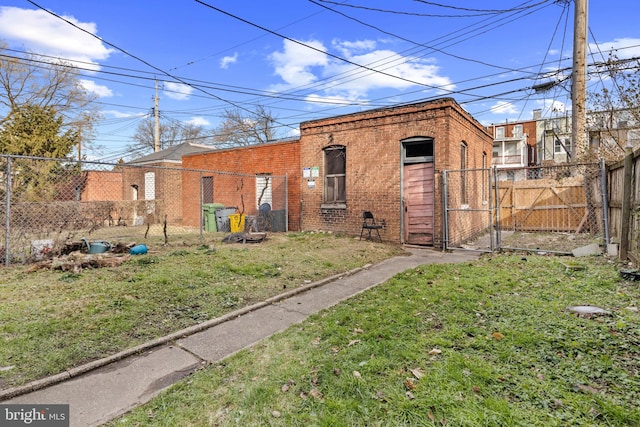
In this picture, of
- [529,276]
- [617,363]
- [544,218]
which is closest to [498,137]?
[544,218]

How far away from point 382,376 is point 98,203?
1838cm

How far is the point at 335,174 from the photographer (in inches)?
471

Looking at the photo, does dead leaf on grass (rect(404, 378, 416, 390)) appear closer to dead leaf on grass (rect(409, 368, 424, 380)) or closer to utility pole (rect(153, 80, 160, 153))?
dead leaf on grass (rect(409, 368, 424, 380))

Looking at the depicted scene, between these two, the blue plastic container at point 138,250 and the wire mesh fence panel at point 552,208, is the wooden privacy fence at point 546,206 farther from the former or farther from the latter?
the blue plastic container at point 138,250

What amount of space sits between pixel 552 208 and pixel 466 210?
7.08 metres

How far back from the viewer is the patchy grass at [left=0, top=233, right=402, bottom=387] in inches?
134

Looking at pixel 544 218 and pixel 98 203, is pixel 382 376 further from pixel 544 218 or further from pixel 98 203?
pixel 98 203

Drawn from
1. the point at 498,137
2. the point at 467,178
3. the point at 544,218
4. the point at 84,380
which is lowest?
the point at 84,380

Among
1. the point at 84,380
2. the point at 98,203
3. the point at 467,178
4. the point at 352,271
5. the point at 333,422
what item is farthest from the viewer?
the point at 98,203

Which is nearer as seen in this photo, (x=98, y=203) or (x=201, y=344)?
(x=201, y=344)

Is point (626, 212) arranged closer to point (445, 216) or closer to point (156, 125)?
point (445, 216)

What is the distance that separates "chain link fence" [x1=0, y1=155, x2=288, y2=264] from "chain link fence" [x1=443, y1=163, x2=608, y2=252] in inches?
252

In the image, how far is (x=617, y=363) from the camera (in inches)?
107

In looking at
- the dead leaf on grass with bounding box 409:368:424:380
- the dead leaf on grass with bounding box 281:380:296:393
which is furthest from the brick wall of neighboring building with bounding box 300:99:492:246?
the dead leaf on grass with bounding box 281:380:296:393
